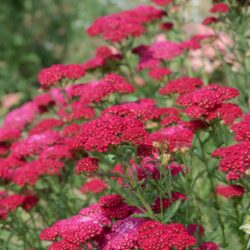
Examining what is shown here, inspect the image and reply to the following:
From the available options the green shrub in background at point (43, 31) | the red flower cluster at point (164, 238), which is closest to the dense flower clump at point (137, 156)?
the red flower cluster at point (164, 238)

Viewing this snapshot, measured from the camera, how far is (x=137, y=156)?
13.1ft

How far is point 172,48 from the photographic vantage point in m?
6.29

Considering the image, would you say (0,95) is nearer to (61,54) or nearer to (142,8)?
(61,54)

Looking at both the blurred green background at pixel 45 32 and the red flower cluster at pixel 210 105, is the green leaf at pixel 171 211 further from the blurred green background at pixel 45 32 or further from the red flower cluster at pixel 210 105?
the blurred green background at pixel 45 32

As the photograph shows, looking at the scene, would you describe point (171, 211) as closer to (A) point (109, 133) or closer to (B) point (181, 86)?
(A) point (109, 133)

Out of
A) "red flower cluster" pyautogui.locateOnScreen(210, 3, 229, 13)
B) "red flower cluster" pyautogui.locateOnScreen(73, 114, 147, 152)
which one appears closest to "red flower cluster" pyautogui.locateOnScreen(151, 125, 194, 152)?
"red flower cluster" pyautogui.locateOnScreen(73, 114, 147, 152)

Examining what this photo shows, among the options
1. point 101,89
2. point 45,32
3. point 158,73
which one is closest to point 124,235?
point 101,89

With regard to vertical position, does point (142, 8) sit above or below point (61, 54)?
above

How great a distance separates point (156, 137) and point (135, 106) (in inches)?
29.5

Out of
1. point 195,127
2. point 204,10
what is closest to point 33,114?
point 195,127

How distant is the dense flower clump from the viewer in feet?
12.5

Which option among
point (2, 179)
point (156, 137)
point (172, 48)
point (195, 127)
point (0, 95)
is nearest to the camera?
point (156, 137)

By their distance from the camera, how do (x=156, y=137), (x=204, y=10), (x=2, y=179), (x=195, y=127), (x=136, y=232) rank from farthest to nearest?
(x=204, y=10) → (x=2, y=179) → (x=195, y=127) → (x=156, y=137) → (x=136, y=232)

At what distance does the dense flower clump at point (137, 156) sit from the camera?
12.5 feet
